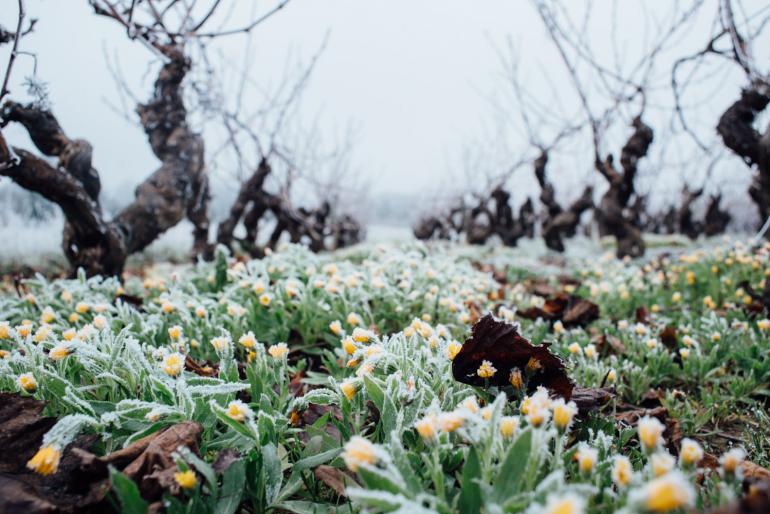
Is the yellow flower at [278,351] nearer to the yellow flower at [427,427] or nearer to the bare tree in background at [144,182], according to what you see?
the yellow flower at [427,427]

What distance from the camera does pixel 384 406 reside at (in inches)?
51.9

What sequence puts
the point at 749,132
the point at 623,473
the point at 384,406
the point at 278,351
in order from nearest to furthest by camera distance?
1. the point at 623,473
2. the point at 384,406
3. the point at 278,351
4. the point at 749,132

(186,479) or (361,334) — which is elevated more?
(361,334)

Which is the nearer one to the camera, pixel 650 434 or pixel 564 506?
pixel 564 506

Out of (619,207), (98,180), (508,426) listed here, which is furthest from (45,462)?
(619,207)

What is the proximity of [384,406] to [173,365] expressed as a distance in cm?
65

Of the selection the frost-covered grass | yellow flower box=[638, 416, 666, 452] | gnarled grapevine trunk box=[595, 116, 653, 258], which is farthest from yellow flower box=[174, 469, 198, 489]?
gnarled grapevine trunk box=[595, 116, 653, 258]

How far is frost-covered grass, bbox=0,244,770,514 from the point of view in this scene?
97cm

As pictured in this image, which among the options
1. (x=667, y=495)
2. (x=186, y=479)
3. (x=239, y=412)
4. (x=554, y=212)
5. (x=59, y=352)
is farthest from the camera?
(x=554, y=212)

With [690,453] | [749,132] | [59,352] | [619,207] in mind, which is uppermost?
[619,207]

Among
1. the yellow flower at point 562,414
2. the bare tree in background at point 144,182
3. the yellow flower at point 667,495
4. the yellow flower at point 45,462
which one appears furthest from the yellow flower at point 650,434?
the bare tree in background at point 144,182

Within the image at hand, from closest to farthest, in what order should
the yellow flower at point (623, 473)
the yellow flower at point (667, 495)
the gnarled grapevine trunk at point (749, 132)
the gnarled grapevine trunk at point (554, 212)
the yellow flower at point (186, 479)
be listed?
the yellow flower at point (667, 495), the yellow flower at point (623, 473), the yellow flower at point (186, 479), the gnarled grapevine trunk at point (749, 132), the gnarled grapevine trunk at point (554, 212)

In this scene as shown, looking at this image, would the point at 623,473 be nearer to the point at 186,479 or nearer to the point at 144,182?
the point at 186,479

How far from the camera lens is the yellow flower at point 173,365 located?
1426 millimetres
